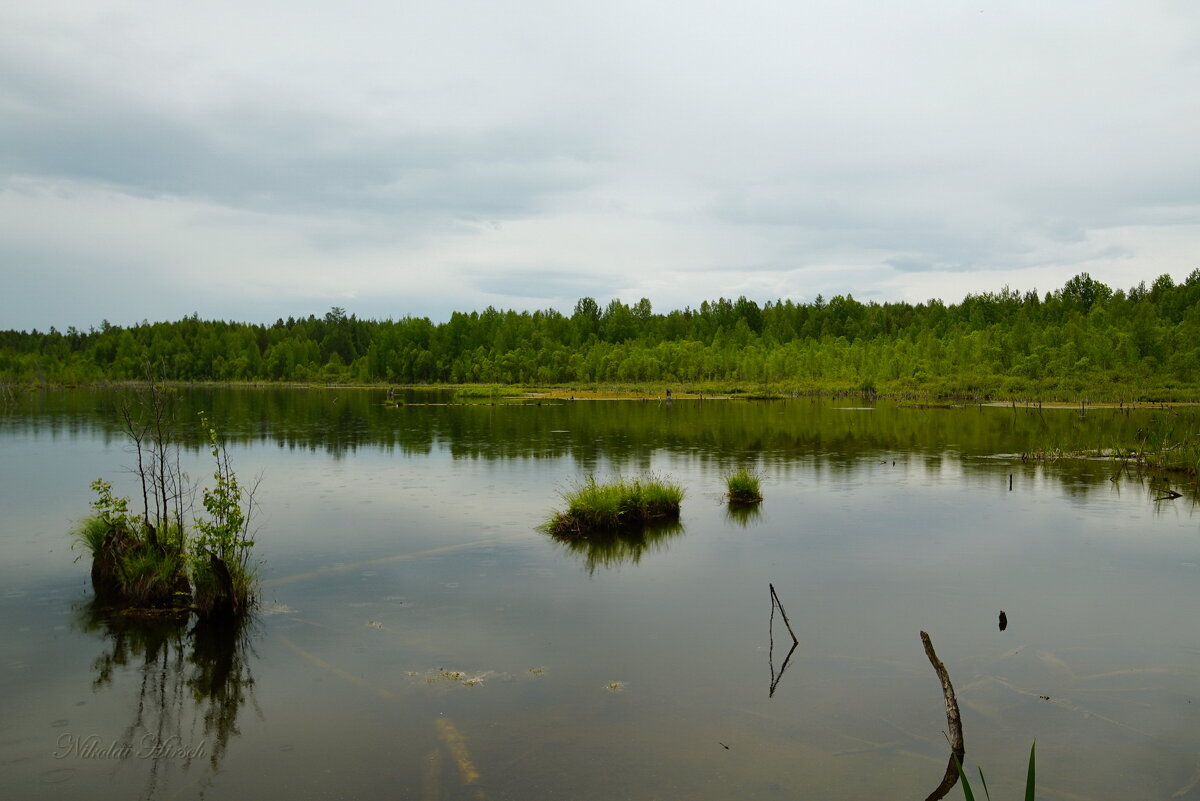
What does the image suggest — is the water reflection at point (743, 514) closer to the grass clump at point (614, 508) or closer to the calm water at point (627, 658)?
the calm water at point (627, 658)

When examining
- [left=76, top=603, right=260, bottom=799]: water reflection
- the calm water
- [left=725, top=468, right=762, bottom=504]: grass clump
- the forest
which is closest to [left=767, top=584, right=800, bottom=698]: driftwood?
the calm water

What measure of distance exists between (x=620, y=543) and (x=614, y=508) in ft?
4.55

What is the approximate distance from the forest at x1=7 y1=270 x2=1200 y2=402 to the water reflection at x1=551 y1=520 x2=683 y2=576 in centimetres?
3843

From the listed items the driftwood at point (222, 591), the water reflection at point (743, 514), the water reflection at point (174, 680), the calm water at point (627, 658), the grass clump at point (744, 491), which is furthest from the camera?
the grass clump at point (744, 491)

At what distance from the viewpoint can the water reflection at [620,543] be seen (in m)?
17.0

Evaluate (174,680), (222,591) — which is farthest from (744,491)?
(174,680)

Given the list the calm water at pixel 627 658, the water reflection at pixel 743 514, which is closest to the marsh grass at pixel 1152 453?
the calm water at pixel 627 658

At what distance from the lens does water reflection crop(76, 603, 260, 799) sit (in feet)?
28.0

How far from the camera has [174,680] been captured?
1029 centimetres

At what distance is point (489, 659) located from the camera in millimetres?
11062

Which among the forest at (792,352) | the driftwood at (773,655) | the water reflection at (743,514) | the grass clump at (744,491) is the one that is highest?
the forest at (792,352)

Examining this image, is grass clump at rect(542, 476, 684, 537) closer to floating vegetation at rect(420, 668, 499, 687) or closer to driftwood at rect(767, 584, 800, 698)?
driftwood at rect(767, 584, 800, 698)

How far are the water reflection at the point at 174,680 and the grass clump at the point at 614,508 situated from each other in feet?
27.2

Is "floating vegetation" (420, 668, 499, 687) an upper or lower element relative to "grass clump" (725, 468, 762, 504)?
lower
